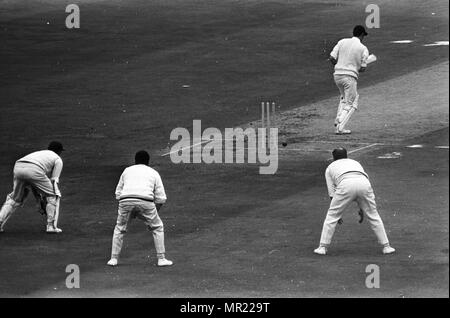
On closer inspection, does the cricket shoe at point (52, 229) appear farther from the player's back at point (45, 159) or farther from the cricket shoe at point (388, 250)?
the cricket shoe at point (388, 250)

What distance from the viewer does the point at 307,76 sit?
108 feet

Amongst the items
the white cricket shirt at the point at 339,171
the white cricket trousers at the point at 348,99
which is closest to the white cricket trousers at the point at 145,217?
the white cricket shirt at the point at 339,171

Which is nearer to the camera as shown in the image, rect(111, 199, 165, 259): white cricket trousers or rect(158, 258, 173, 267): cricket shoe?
rect(111, 199, 165, 259): white cricket trousers

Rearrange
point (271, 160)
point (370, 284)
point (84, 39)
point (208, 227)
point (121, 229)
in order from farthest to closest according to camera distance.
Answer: point (84, 39) < point (271, 160) < point (208, 227) < point (121, 229) < point (370, 284)

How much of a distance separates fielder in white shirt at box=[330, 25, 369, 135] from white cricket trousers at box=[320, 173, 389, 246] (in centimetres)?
767

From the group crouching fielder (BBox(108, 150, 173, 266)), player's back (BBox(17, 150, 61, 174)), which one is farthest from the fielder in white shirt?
crouching fielder (BBox(108, 150, 173, 266))

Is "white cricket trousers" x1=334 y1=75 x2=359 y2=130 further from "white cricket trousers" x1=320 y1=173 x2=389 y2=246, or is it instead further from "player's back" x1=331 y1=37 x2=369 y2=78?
"white cricket trousers" x1=320 y1=173 x2=389 y2=246

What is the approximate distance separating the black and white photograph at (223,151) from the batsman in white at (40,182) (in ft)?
0.10

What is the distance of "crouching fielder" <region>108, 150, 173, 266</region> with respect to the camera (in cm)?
1995

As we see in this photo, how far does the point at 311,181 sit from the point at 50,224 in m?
5.30

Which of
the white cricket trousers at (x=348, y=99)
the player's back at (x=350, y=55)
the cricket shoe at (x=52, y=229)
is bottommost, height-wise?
the cricket shoe at (x=52, y=229)

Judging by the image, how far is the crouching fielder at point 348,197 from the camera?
66.1ft
